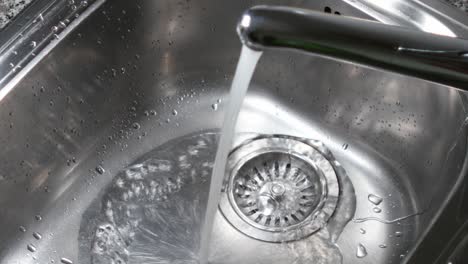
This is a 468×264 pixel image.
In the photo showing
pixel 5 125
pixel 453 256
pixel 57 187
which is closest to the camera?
pixel 453 256

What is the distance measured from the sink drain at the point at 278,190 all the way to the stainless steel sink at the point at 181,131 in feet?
0.07

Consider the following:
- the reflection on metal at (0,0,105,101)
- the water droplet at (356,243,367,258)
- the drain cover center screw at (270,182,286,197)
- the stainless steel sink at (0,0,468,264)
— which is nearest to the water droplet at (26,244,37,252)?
the stainless steel sink at (0,0,468,264)

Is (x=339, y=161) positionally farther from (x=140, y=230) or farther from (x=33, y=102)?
(x=33, y=102)

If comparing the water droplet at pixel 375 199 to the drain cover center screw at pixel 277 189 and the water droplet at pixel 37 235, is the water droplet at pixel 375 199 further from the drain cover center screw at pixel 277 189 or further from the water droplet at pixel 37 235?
the water droplet at pixel 37 235

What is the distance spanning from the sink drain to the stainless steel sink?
0.02 metres

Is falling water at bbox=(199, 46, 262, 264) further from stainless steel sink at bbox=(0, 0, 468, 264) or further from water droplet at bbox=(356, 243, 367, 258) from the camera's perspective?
water droplet at bbox=(356, 243, 367, 258)

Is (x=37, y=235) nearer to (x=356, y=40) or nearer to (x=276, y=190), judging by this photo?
(x=276, y=190)

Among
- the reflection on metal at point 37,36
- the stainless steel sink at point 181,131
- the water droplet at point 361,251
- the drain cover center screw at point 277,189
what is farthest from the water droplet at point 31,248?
the water droplet at point 361,251

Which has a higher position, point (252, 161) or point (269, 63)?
point (269, 63)

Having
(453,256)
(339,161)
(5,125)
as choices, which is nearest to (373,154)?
(339,161)

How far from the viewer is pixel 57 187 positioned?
2.65 feet

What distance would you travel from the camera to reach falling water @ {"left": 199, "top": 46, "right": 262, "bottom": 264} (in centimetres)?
58

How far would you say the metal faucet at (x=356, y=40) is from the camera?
18.4 inches

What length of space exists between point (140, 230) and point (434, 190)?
15.8 inches
